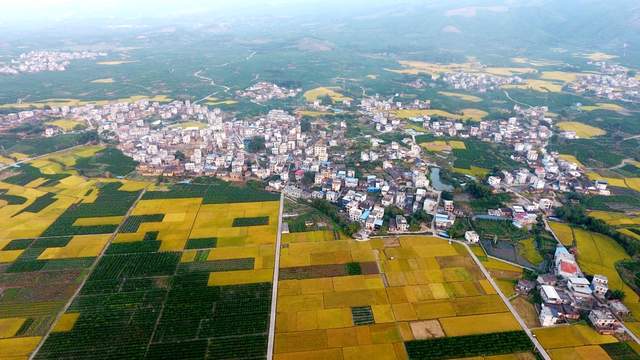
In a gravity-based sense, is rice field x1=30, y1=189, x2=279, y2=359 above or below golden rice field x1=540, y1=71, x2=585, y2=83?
below

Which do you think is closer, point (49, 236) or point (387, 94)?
point (49, 236)

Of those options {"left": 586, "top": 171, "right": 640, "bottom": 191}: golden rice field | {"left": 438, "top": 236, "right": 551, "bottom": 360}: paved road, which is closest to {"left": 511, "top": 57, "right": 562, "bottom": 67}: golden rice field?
{"left": 586, "top": 171, "right": 640, "bottom": 191}: golden rice field

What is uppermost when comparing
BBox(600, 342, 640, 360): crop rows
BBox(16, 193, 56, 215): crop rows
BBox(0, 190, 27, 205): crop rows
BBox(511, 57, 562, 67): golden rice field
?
BBox(511, 57, 562, 67): golden rice field

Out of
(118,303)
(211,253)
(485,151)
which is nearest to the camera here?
(118,303)

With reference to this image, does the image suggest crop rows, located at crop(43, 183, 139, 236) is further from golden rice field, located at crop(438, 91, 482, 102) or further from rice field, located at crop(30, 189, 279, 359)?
golden rice field, located at crop(438, 91, 482, 102)

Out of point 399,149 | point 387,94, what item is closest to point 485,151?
point 399,149

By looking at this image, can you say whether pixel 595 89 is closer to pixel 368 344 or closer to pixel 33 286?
pixel 368 344

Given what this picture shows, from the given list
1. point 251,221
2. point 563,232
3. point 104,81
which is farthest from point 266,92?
point 563,232
